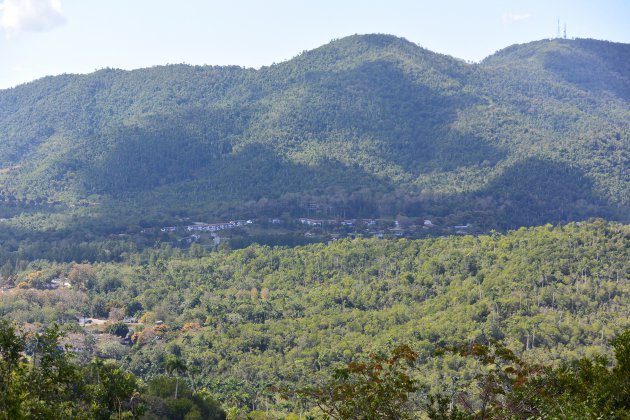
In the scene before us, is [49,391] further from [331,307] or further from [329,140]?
[329,140]

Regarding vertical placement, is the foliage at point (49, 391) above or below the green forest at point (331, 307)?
above

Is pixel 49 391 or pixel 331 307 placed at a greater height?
pixel 49 391

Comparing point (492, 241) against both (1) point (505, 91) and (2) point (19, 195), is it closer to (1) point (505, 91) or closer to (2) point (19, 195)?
(2) point (19, 195)

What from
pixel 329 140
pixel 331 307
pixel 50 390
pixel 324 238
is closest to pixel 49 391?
pixel 50 390

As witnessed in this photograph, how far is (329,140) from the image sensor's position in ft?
433

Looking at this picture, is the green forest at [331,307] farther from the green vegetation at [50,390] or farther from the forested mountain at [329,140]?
the forested mountain at [329,140]

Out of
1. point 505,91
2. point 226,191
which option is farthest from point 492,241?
point 505,91

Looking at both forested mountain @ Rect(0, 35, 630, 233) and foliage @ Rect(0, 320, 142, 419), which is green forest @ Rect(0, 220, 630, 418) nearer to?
foliage @ Rect(0, 320, 142, 419)

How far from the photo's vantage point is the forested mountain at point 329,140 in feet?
353

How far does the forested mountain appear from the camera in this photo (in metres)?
108

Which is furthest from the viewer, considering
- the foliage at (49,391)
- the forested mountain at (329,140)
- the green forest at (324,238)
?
the forested mountain at (329,140)

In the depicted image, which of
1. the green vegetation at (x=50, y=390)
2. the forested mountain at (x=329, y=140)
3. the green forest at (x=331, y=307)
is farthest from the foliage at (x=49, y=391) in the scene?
the forested mountain at (x=329, y=140)

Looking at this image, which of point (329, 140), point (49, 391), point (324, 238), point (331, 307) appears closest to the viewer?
point (49, 391)

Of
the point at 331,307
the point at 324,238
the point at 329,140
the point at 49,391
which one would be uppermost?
the point at 329,140
